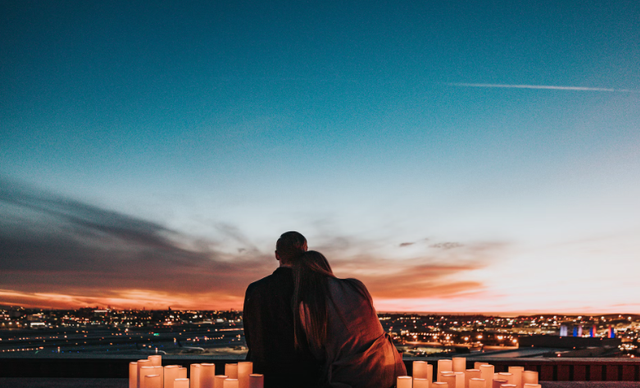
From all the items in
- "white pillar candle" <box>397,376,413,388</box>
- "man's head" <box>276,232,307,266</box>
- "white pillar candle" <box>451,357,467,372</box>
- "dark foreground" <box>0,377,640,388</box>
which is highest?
"man's head" <box>276,232,307,266</box>

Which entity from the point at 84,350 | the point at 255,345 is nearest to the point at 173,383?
the point at 255,345

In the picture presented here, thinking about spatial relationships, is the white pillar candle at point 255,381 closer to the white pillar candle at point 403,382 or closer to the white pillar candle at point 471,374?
the white pillar candle at point 403,382

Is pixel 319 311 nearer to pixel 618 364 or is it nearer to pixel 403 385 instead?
pixel 403 385

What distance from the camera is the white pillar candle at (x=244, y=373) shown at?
3.28 m

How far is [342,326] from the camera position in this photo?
339 centimetres

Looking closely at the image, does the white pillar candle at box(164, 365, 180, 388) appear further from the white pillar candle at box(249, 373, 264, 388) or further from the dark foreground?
the dark foreground

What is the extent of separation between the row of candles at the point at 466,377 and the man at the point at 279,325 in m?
0.82

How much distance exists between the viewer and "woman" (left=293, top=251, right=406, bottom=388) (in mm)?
3355

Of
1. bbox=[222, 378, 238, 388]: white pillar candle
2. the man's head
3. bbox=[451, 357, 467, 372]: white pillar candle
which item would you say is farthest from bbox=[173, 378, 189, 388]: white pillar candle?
bbox=[451, 357, 467, 372]: white pillar candle

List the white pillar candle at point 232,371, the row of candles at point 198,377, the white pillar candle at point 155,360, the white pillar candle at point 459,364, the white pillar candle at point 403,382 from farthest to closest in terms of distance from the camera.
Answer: the white pillar candle at point 459,364 → the white pillar candle at point 155,360 → the white pillar candle at point 232,371 → the row of candles at point 198,377 → the white pillar candle at point 403,382

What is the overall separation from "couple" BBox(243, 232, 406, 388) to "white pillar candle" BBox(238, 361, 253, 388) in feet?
1.02

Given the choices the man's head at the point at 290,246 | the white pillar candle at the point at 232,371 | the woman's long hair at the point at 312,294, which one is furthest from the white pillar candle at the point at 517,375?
the white pillar candle at the point at 232,371

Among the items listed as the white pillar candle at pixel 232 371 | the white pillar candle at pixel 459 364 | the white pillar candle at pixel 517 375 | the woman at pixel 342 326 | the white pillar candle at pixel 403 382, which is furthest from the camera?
the white pillar candle at pixel 459 364

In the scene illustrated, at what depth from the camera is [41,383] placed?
7.25m
